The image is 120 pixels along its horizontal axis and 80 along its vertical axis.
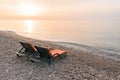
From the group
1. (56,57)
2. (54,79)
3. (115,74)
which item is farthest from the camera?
(56,57)

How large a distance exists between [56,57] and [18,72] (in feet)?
9.63

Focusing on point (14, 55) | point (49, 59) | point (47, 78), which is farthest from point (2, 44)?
point (47, 78)

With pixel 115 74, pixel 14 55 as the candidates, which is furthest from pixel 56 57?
pixel 115 74

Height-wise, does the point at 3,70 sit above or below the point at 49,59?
below

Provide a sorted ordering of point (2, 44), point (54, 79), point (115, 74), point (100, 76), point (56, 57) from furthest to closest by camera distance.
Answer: point (2, 44)
point (56, 57)
point (115, 74)
point (100, 76)
point (54, 79)

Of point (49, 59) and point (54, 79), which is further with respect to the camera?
point (49, 59)

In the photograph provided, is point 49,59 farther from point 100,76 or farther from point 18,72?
point 100,76

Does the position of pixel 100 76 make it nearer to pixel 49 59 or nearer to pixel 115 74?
pixel 115 74

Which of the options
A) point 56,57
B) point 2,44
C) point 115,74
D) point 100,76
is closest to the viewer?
point 100,76

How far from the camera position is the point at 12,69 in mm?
8859

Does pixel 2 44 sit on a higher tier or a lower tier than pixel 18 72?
higher

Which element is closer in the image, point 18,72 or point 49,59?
point 18,72

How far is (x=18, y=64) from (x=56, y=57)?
2.40 m

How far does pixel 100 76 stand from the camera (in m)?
A: 8.50
